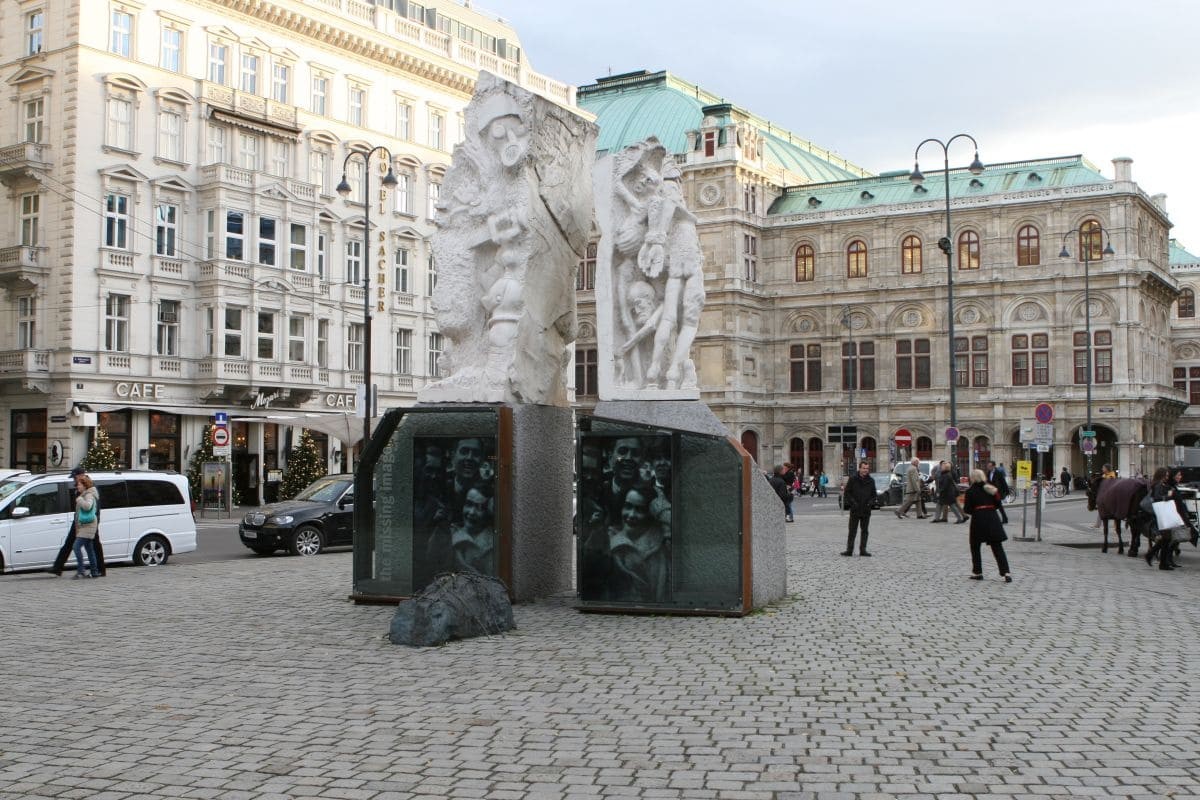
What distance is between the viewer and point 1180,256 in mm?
95188

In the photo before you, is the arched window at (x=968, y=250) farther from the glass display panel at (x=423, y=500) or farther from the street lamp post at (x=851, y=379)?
the glass display panel at (x=423, y=500)

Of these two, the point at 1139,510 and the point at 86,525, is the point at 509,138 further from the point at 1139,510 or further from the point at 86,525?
the point at 1139,510

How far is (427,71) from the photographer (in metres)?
54.1

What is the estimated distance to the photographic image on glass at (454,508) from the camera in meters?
13.0

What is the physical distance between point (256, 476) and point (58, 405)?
7.92 meters

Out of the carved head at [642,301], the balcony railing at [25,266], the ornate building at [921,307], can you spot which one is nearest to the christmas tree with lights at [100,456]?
the balcony railing at [25,266]

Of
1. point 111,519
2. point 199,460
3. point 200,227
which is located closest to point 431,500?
point 111,519

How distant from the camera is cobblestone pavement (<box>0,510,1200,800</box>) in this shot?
625cm

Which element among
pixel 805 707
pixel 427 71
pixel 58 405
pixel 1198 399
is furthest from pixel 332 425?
pixel 1198 399

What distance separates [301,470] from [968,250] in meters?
44.4

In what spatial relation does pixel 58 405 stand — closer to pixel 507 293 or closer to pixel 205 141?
pixel 205 141

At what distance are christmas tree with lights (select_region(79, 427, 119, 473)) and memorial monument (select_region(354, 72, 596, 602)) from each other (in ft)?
82.0

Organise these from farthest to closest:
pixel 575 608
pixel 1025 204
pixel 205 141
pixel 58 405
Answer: pixel 1025 204, pixel 205 141, pixel 58 405, pixel 575 608

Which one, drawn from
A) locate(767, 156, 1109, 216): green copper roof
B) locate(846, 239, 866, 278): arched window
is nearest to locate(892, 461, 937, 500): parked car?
locate(846, 239, 866, 278): arched window
